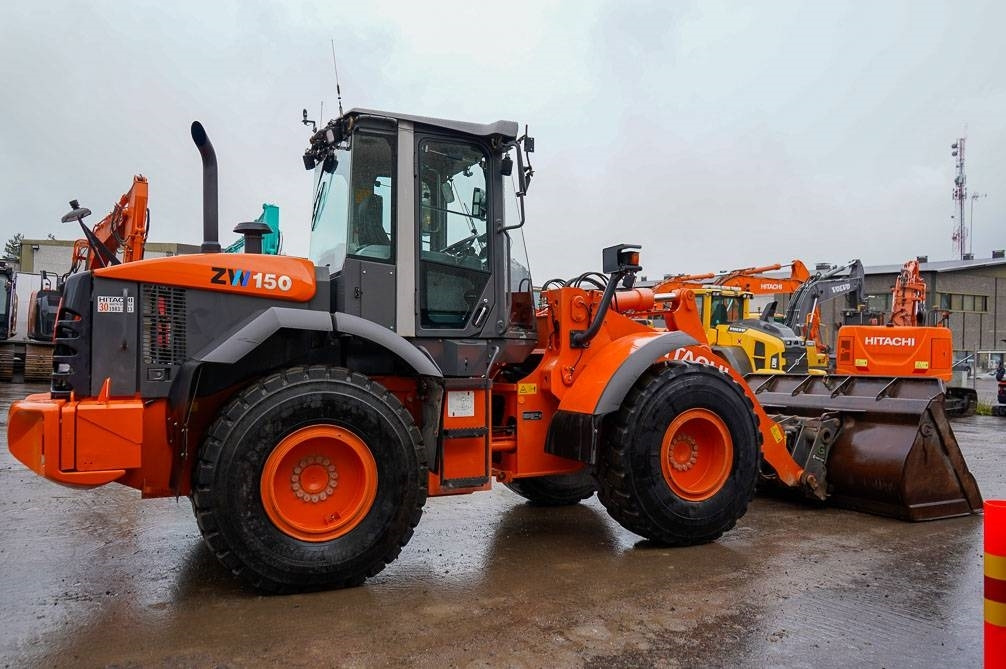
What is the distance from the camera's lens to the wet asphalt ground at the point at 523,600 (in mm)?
3279

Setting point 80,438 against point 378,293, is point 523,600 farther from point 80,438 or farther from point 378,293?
point 80,438

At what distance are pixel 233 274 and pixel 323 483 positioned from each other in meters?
1.26

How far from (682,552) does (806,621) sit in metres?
1.23

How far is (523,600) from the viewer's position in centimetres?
395

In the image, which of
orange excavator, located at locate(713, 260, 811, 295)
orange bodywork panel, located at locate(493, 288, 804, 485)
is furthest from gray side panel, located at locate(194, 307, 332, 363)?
orange excavator, located at locate(713, 260, 811, 295)

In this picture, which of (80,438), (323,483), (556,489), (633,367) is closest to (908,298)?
(556,489)

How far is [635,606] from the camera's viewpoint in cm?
387

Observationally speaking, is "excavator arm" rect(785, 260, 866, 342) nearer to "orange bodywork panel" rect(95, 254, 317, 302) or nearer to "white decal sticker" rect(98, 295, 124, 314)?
"orange bodywork panel" rect(95, 254, 317, 302)

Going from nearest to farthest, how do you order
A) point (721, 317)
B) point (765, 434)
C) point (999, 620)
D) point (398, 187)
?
point (999, 620), point (398, 187), point (765, 434), point (721, 317)

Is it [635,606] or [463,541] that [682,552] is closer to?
[635,606]

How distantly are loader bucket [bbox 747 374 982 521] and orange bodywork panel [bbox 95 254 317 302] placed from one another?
4.47 m

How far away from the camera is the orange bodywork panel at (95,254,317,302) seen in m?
3.95

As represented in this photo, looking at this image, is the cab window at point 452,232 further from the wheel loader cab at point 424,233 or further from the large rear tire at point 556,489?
the large rear tire at point 556,489

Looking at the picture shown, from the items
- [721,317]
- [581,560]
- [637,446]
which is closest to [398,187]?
[637,446]
